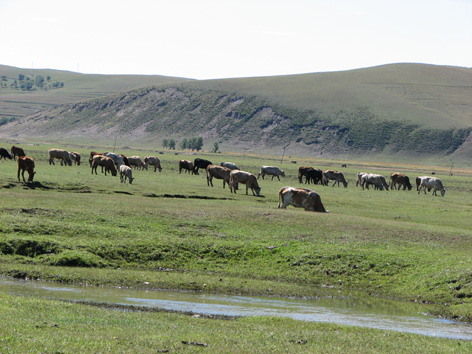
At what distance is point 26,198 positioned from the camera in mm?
28844

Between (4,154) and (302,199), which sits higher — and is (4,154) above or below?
above

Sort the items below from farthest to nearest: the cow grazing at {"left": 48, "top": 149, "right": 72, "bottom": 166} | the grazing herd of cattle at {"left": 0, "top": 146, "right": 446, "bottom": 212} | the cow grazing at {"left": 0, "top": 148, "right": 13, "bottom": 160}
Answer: the cow grazing at {"left": 48, "top": 149, "right": 72, "bottom": 166}, the cow grazing at {"left": 0, "top": 148, "right": 13, "bottom": 160}, the grazing herd of cattle at {"left": 0, "top": 146, "right": 446, "bottom": 212}

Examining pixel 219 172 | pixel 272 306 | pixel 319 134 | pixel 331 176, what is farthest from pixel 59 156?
pixel 319 134

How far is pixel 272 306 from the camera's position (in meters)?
17.3

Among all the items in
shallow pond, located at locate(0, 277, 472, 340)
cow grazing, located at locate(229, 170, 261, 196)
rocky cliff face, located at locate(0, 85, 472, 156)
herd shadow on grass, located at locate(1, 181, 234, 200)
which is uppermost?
rocky cliff face, located at locate(0, 85, 472, 156)

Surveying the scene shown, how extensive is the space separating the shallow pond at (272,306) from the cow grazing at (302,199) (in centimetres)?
1506

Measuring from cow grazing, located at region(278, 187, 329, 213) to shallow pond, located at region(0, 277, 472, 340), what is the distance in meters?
15.1

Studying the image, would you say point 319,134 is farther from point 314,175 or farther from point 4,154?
point 4,154

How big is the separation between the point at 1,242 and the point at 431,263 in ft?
50.3

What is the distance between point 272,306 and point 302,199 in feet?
57.4

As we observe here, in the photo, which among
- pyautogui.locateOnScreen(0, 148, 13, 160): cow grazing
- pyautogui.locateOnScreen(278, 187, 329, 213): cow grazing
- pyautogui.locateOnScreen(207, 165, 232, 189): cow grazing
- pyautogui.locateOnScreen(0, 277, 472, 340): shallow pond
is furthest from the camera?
pyautogui.locateOnScreen(0, 148, 13, 160): cow grazing

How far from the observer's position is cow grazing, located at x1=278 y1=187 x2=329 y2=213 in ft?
113

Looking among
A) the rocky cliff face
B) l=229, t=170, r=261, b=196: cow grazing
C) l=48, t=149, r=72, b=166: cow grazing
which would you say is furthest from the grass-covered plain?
the rocky cliff face

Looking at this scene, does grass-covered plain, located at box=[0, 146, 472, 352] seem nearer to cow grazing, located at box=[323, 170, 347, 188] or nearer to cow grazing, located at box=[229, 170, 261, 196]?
cow grazing, located at box=[229, 170, 261, 196]
